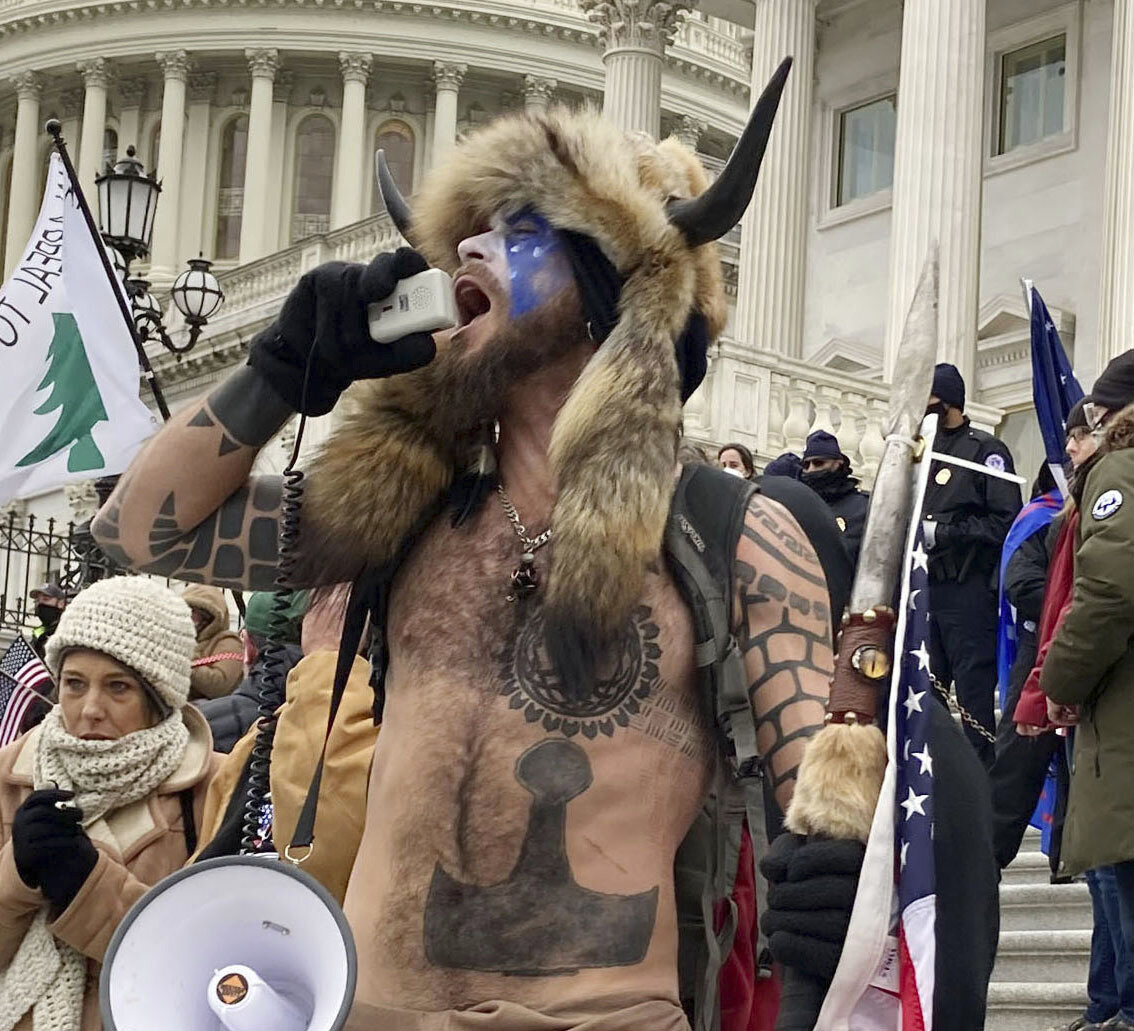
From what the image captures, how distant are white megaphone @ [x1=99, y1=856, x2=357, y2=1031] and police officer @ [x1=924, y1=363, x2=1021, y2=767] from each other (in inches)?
267

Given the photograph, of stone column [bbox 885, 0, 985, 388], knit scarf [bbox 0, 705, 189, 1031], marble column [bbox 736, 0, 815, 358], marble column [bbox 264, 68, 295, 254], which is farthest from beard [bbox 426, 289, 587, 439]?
marble column [bbox 264, 68, 295, 254]

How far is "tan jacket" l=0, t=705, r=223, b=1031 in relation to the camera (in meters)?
4.99

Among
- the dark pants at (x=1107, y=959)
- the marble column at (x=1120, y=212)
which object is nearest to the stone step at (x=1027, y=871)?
the dark pants at (x=1107, y=959)

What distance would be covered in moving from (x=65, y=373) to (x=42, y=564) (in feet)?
70.7

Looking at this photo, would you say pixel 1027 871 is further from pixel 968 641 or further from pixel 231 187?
pixel 231 187

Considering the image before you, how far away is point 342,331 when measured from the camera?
10.5 feet

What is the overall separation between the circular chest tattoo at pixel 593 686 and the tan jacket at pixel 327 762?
3.92 feet

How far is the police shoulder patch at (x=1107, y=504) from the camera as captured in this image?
6.44 m

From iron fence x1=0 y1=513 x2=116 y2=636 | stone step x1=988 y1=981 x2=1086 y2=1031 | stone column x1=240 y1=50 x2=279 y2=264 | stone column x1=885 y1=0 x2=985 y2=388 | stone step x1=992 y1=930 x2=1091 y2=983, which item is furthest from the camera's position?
stone column x1=240 y1=50 x2=279 y2=264

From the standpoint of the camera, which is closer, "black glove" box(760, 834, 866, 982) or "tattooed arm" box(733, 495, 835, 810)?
"black glove" box(760, 834, 866, 982)

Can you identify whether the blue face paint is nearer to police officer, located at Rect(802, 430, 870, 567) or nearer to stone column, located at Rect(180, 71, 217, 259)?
police officer, located at Rect(802, 430, 870, 567)

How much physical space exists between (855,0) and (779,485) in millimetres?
26655

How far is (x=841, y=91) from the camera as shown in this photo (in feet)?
98.5

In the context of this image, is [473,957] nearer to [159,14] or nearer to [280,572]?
[280,572]
